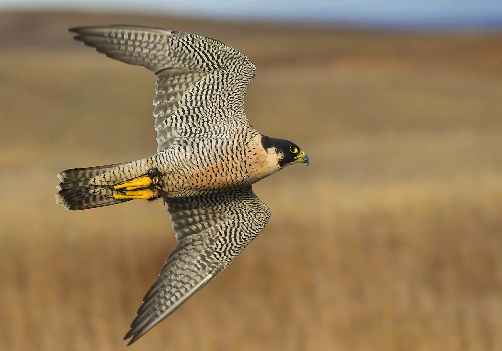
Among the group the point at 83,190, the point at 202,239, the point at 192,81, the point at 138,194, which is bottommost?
the point at 202,239

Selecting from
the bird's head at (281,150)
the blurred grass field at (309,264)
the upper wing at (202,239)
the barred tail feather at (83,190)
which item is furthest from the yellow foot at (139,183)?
the blurred grass field at (309,264)

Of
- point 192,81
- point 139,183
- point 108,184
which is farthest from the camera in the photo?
point 192,81

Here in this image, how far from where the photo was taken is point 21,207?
14781 mm

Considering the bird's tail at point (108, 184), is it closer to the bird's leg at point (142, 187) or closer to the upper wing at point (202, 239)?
the bird's leg at point (142, 187)

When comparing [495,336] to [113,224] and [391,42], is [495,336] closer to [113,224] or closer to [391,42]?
[113,224]

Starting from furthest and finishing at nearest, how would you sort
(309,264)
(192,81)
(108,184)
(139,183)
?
(309,264) → (192,81) → (108,184) → (139,183)

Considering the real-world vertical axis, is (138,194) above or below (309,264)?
above

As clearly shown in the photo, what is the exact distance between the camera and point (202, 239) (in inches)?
248

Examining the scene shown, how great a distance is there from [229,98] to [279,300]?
660 cm

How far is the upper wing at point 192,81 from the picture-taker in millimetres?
6121

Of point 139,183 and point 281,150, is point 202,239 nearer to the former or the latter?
point 139,183

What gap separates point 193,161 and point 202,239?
79cm

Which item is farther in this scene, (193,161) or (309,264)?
(309,264)

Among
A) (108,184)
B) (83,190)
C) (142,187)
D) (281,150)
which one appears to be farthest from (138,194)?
(281,150)
